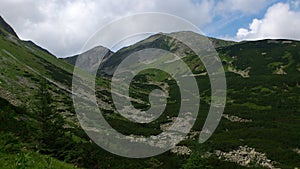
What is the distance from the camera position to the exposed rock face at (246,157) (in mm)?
42309

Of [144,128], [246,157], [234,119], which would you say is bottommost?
[144,128]

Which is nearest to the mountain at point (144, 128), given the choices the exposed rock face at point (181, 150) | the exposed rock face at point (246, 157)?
the exposed rock face at point (246, 157)

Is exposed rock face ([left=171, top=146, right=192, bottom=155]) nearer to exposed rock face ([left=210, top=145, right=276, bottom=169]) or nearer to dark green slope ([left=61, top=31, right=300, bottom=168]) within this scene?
dark green slope ([left=61, top=31, right=300, bottom=168])

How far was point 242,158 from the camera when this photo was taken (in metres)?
44.9

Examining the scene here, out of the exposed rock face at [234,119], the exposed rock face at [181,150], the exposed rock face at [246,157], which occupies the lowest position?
the exposed rock face at [181,150]

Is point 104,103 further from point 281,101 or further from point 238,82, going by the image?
point 238,82

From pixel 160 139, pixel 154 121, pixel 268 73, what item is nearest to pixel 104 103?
pixel 154 121

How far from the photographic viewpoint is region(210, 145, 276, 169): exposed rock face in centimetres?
4231

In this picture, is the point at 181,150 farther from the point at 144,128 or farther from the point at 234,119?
the point at 234,119

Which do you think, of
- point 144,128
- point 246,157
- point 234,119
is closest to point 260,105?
point 234,119

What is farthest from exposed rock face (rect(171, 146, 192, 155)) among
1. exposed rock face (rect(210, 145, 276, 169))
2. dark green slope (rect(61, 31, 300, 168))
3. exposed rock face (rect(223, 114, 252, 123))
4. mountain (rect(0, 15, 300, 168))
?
exposed rock face (rect(223, 114, 252, 123))

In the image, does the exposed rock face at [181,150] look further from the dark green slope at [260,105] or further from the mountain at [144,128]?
the dark green slope at [260,105]

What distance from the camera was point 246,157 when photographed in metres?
45.1

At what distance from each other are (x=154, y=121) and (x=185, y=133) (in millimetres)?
13763
